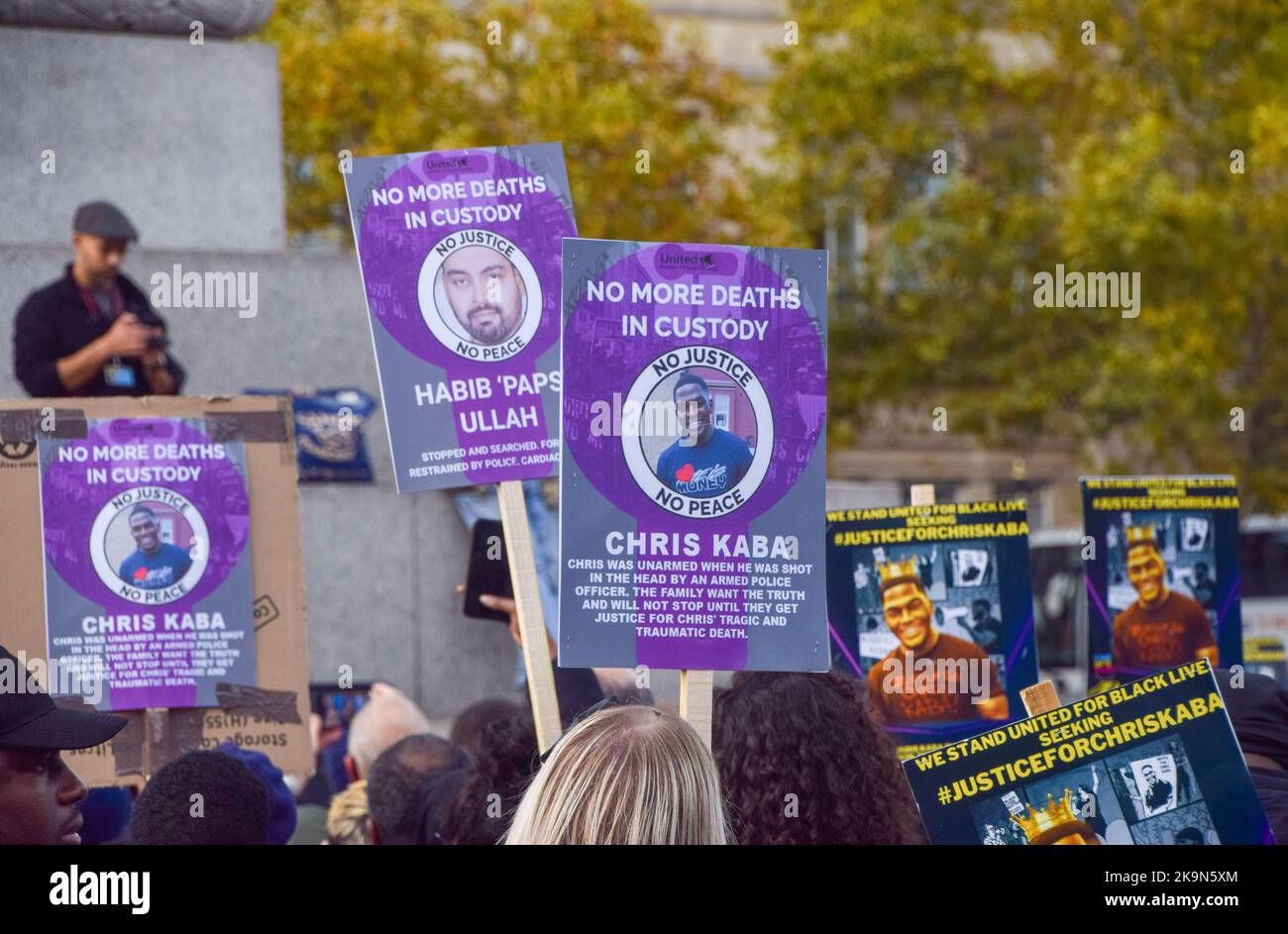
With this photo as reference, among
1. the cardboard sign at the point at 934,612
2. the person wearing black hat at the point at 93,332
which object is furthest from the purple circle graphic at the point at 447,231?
the person wearing black hat at the point at 93,332

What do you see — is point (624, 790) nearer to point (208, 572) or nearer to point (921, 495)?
point (208, 572)

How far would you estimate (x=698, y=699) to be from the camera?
3.55 metres

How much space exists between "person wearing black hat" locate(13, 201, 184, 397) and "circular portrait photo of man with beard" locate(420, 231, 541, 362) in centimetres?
249

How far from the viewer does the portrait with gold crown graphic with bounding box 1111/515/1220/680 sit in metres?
5.10

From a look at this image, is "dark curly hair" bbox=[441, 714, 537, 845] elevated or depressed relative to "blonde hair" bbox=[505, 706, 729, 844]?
depressed

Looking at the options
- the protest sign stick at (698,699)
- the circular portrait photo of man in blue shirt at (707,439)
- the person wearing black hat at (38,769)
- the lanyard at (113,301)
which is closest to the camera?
the person wearing black hat at (38,769)

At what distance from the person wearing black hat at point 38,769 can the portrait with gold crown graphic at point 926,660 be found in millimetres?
2049

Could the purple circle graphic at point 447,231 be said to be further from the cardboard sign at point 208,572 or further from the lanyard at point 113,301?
the lanyard at point 113,301

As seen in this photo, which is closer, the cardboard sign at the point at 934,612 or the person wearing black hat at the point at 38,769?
the person wearing black hat at the point at 38,769

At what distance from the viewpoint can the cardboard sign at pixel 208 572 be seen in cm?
426

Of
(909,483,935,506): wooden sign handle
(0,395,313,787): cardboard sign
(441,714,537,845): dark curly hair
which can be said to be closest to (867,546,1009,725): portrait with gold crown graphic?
(909,483,935,506): wooden sign handle

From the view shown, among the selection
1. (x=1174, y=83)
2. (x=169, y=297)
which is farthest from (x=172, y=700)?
(x=1174, y=83)

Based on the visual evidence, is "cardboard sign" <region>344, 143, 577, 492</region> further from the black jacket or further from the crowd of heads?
the black jacket

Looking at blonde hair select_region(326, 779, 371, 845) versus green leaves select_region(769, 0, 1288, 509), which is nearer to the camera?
blonde hair select_region(326, 779, 371, 845)
